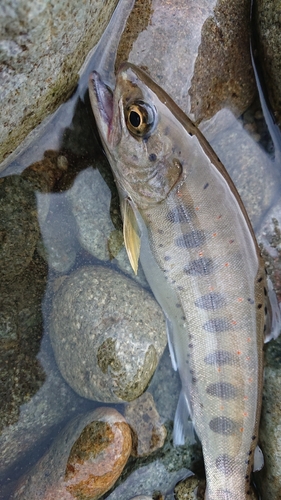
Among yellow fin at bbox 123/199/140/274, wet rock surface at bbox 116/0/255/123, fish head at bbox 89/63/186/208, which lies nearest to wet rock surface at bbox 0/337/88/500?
yellow fin at bbox 123/199/140/274

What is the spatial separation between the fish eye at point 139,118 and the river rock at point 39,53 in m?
0.52

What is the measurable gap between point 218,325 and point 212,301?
0.61 ft

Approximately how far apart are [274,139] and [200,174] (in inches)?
44.3

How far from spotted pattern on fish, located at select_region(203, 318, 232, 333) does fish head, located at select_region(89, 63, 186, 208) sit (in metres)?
1.00

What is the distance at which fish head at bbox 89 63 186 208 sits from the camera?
2812 mm

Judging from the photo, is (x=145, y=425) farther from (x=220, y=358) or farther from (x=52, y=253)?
(x=52, y=253)

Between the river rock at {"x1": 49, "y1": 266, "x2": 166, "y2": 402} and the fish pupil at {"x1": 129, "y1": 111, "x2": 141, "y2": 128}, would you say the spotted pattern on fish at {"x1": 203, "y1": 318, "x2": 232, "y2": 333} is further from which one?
the fish pupil at {"x1": 129, "y1": 111, "x2": 141, "y2": 128}

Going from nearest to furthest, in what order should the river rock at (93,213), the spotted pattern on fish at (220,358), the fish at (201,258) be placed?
the fish at (201,258)
the spotted pattern on fish at (220,358)
the river rock at (93,213)

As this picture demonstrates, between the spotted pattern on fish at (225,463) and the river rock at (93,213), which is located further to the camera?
the river rock at (93,213)

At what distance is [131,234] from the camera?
3.22 m

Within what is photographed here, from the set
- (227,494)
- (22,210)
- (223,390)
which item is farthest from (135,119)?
(227,494)

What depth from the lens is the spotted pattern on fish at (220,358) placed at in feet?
10.4

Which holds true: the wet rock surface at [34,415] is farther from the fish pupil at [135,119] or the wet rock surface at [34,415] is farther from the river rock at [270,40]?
the river rock at [270,40]

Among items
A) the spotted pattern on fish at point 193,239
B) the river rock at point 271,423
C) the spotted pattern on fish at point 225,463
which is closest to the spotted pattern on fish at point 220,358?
the river rock at point 271,423
